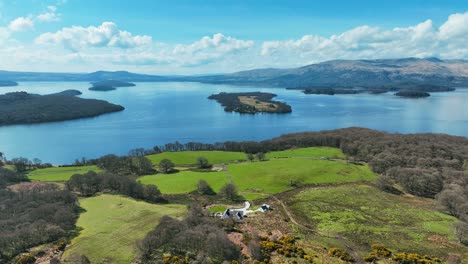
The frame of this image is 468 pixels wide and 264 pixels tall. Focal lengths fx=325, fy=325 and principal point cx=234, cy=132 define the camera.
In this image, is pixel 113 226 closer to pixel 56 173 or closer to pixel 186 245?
pixel 186 245

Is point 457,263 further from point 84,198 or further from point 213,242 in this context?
point 84,198

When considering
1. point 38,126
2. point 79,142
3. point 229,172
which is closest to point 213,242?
point 229,172

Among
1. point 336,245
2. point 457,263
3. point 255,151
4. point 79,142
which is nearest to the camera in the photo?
point 457,263

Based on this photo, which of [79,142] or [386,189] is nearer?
[386,189]

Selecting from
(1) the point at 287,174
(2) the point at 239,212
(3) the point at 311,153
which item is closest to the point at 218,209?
(2) the point at 239,212

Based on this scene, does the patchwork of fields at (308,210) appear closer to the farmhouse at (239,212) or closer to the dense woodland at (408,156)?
the dense woodland at (408,156)

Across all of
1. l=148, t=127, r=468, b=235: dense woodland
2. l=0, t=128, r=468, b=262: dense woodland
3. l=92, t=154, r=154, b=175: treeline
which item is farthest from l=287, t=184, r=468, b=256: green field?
l=92, t=154, r=154, b=175: treeline

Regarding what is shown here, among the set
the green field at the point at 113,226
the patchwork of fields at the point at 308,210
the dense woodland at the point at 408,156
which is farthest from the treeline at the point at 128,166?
the dense woodland at the point at 408,156
